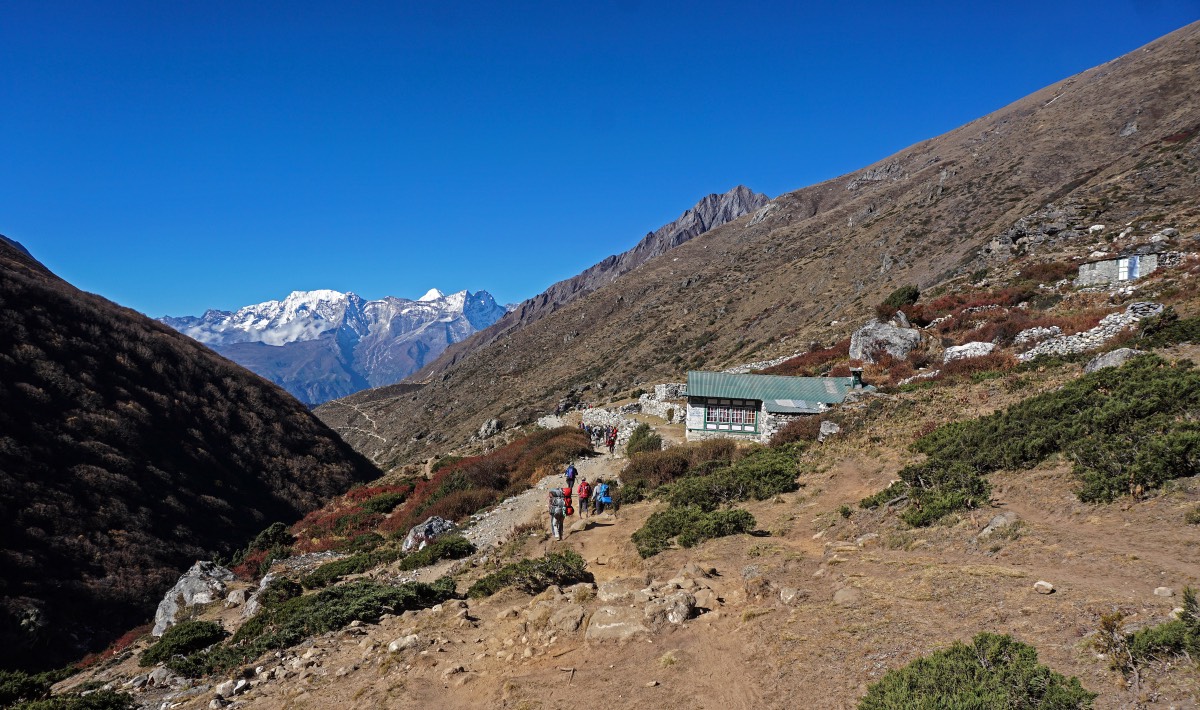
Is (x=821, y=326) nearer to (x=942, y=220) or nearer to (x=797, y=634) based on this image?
(x=942, y=220)

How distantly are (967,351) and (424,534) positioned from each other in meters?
25.2

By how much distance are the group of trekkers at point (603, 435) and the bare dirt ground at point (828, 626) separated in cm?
1680

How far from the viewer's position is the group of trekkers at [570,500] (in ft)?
50.6

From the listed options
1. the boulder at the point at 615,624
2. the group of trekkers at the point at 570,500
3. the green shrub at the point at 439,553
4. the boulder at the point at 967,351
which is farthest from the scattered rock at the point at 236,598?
the boulder at the point at 967,351

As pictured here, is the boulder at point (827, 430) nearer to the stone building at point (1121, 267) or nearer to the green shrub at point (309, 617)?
the green shrub at point (309, 617)

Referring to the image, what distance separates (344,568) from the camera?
640 inches

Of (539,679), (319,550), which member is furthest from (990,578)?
(319,550)

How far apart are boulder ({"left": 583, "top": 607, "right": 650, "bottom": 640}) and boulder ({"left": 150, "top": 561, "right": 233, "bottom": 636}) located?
43.1ft

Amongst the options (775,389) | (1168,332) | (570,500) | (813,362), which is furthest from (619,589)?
(813,362)

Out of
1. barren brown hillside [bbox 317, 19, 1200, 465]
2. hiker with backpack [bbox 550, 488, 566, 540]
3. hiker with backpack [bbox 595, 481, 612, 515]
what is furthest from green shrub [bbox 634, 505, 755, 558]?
barren brown hillside [bbox 317, 19, 1200, 465]

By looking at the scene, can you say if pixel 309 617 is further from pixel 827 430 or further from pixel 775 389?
pixel 775 389

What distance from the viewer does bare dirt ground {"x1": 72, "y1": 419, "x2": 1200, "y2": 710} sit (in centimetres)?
635

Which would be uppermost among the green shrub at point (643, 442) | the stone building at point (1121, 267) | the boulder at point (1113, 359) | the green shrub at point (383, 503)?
the stone building at point (1121, 267)

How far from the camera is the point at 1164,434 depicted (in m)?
9.67
